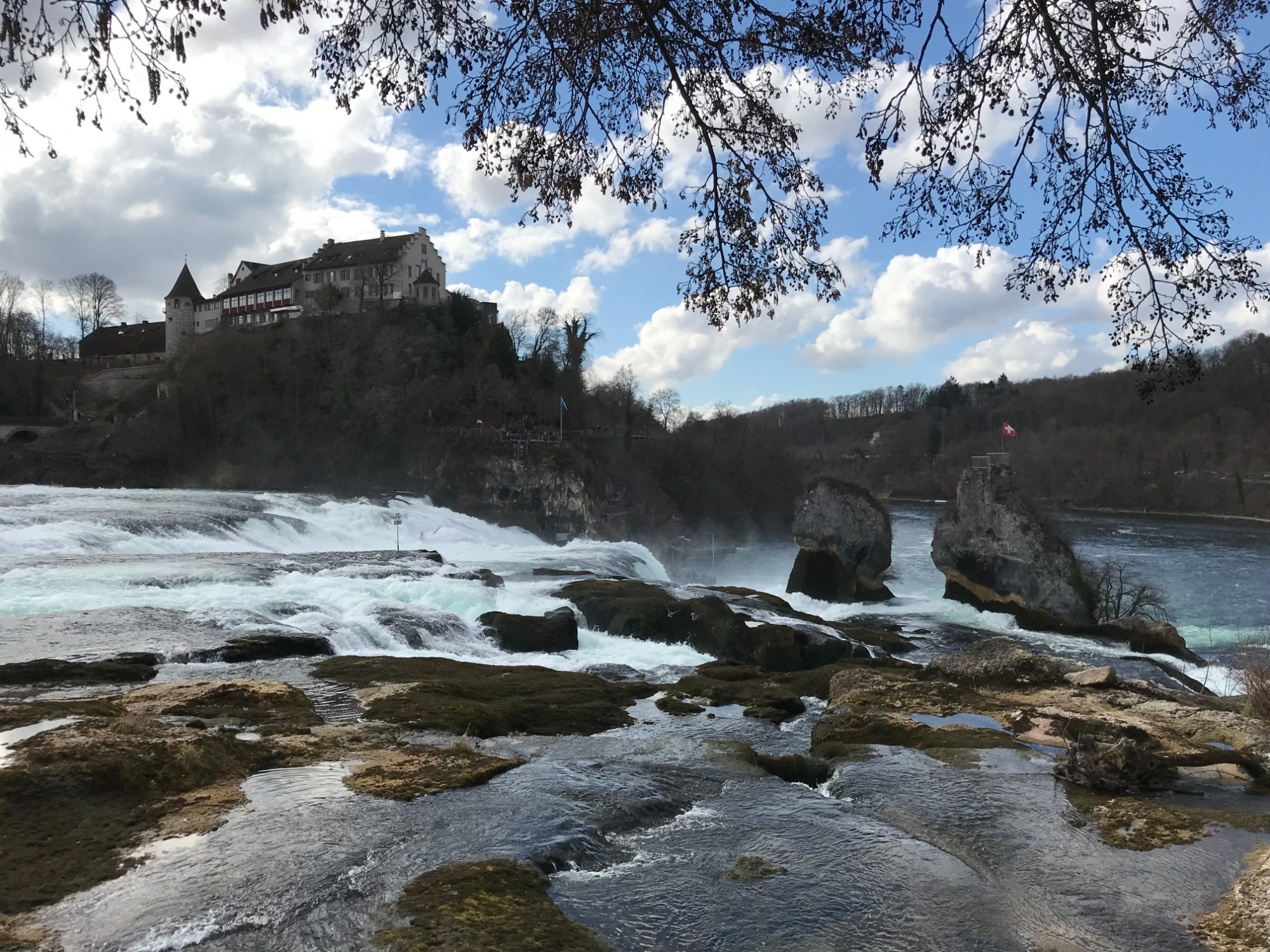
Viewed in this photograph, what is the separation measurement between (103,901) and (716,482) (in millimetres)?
73736

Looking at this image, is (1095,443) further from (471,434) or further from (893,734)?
(893,734)

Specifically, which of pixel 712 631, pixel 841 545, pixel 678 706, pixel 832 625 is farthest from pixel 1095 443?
pixel 678 706

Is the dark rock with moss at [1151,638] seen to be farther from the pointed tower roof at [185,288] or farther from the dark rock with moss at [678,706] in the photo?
the pointed tower roof at [185,288]

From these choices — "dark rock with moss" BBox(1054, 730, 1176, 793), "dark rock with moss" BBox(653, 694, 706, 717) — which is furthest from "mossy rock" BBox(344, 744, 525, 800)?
"dark rock with moss" BBox(1054, 730, 1176, 793)

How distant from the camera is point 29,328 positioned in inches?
3231

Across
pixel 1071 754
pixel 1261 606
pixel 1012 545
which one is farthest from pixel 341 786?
pixel 1261 606

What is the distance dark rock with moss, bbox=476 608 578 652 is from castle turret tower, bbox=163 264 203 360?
84.8 m

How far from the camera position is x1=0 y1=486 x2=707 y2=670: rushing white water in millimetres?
15664

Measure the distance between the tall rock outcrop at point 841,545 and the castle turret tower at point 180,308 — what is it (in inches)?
2972

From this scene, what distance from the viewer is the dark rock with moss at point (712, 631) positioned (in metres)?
19.3

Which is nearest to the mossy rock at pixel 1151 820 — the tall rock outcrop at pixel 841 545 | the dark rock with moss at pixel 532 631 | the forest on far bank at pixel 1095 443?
the dark rock with moss at pixel 532 631

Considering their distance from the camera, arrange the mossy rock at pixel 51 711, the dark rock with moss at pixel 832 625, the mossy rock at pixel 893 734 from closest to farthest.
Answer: the mossy rock at pixel 51 711, the mossy rock at pixel 893 734, the dark rock with moss at pixel 832 625

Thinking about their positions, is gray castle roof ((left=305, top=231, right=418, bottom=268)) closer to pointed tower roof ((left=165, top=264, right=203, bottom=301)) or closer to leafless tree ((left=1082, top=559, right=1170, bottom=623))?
pointed tower roof ((left=165, top=264, right=203, bottom=301))

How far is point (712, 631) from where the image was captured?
1964 centimetres
